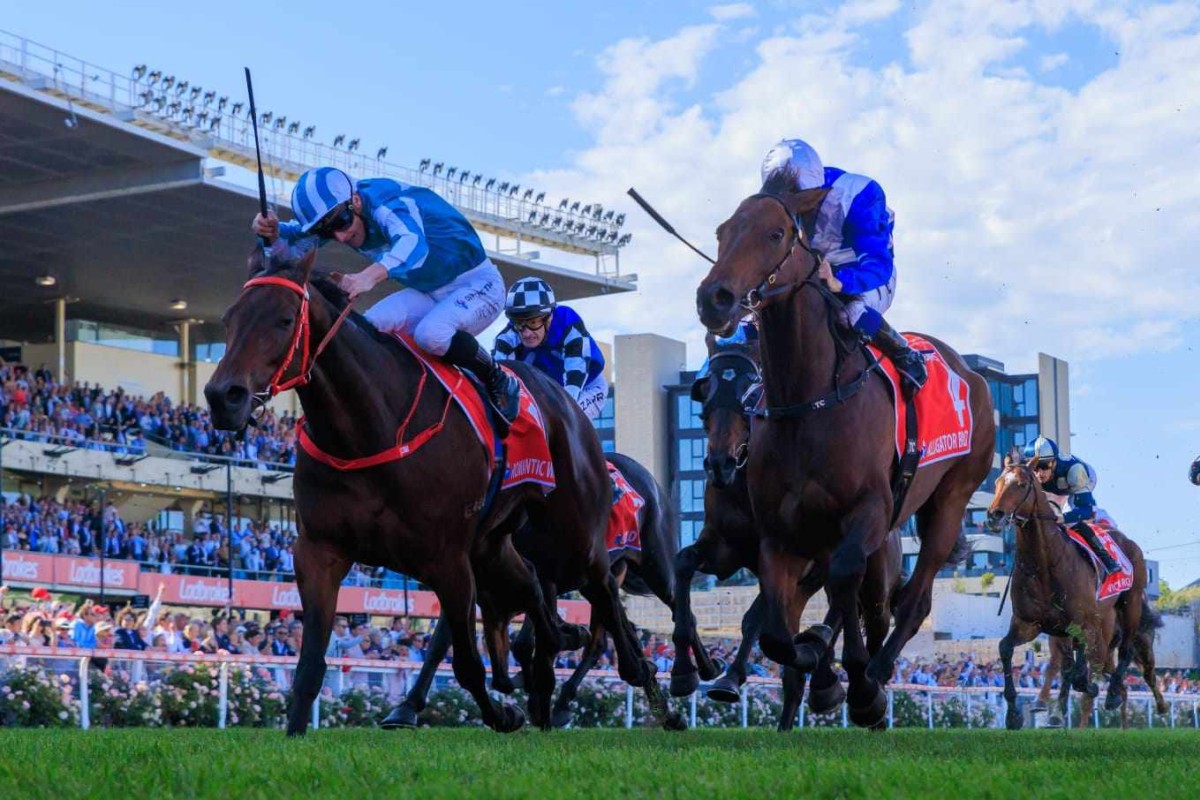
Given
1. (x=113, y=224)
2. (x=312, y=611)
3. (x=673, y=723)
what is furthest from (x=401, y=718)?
(x=113, y=224)

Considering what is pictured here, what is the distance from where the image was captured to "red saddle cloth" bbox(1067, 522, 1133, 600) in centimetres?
1532

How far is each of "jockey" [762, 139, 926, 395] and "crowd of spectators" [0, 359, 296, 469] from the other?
22511 millimetres

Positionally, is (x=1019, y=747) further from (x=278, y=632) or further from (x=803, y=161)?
(x=278, y=632)

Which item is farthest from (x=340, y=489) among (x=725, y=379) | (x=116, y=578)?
(x=116, y=578)

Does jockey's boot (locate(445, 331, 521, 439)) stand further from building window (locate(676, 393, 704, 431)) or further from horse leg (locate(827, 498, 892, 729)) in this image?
building window (locate(676, 393, 704, 431))

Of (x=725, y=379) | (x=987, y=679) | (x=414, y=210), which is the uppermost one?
(x=414, y=210)

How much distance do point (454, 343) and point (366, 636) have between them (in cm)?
1416

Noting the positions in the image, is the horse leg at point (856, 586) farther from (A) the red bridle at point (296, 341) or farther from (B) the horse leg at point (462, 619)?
(A) the red bridle at point (296, 341)

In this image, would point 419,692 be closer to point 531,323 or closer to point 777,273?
point 531,323

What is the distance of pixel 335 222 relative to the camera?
7.32 m

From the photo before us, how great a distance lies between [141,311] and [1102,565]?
28600 millimetres

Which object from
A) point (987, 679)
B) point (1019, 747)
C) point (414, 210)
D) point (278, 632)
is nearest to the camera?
point (1019, 747)

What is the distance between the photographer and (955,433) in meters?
8.16

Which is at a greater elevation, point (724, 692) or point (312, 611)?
point (312, 611)
